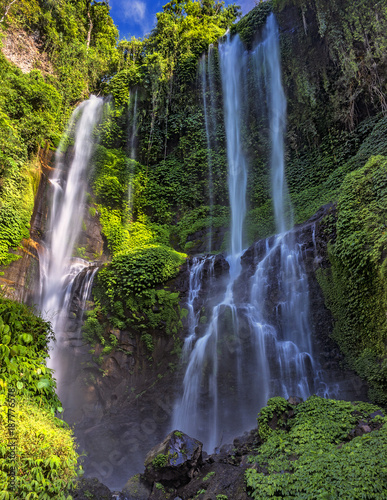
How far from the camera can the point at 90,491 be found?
5207 millimetres

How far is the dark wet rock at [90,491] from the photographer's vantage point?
498 cm

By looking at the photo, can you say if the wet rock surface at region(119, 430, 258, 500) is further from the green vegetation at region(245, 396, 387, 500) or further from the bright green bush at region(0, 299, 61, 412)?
the bright green bush at region(0, 299, 61, 412)

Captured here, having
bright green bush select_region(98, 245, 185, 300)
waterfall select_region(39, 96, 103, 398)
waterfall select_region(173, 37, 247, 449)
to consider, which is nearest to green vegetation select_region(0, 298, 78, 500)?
waterfall select_region(39, 96, 103, 398)

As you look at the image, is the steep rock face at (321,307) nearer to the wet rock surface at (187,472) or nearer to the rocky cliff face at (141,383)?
the rocky cliff face at (141,383)

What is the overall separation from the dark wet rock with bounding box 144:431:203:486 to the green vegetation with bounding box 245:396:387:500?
122 cm

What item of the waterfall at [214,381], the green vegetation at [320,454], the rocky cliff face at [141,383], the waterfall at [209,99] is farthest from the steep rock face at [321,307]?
the waterfall at [209,99]

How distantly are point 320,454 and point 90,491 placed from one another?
390 cm

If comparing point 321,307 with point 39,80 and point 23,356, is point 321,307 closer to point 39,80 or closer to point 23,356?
point 23,356

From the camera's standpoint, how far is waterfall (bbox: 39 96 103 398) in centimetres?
1152

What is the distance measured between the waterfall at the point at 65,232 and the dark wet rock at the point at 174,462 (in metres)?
5.11

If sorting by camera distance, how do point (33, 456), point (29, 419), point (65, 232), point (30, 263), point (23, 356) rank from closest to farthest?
point (33, 456) < point (29, 419) < point (23, 356) < point (30, 263) < point (65, 232)

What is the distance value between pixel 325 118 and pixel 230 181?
19.6ft

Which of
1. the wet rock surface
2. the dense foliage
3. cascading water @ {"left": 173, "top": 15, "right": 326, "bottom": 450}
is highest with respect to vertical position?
the dense foliage

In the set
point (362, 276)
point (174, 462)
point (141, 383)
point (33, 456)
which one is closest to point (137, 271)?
point (141, 383)
